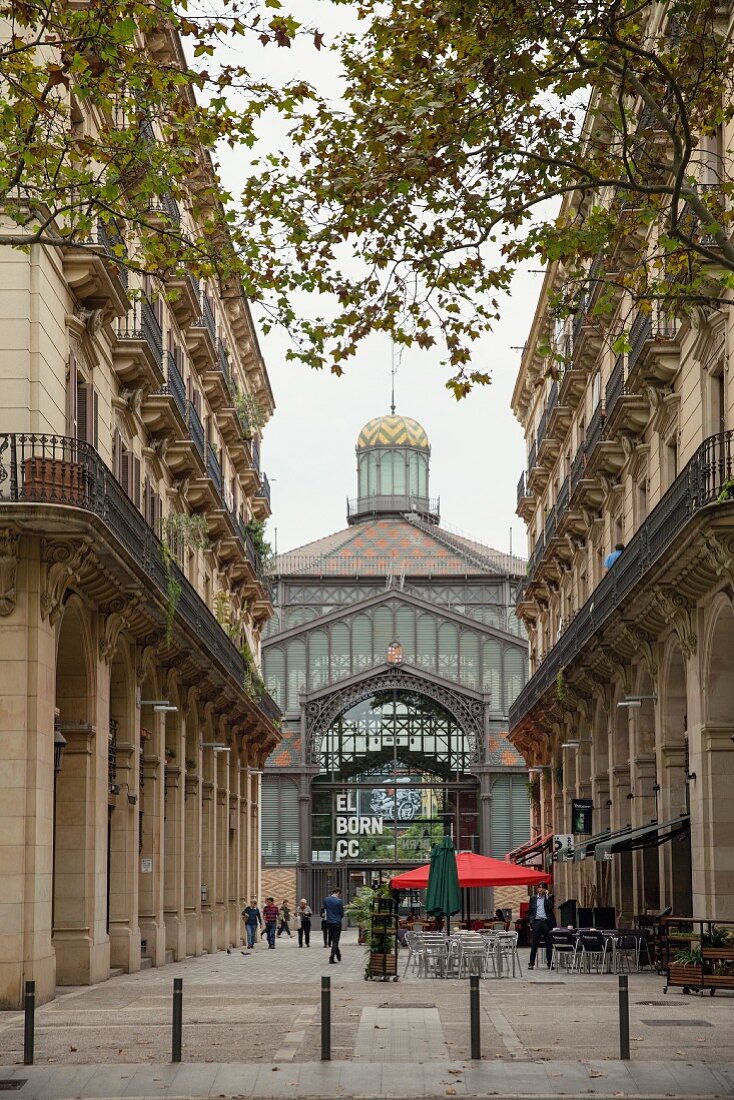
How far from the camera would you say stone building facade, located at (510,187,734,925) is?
88.6 ft

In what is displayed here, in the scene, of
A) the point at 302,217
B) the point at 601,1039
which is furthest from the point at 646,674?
the point at 302,217

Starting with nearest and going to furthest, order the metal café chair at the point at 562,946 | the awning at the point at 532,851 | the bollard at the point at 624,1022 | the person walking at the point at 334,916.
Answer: the bollard at the point at 624,1022 → the metal café chair at the point at 562,946 → the person walking at the point at 334,916 → the awning at the point at 532,851

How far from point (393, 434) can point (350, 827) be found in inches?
1153

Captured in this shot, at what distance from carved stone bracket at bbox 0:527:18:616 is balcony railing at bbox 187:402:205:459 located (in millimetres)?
15760

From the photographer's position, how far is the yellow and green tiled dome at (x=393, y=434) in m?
87.4

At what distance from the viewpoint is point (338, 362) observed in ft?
59.8

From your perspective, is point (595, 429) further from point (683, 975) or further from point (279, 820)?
point (279, 820)

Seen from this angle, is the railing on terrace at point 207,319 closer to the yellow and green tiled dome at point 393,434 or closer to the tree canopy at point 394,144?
the tree canopy at point 394,144

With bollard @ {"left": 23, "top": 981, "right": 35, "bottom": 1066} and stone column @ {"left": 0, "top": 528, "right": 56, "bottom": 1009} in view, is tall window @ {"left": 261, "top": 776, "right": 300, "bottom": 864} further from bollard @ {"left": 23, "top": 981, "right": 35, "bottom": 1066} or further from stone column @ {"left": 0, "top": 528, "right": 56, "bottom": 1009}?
bollard @ {"left": 23, "top": 981, "right": 35, "bottom": 1066}

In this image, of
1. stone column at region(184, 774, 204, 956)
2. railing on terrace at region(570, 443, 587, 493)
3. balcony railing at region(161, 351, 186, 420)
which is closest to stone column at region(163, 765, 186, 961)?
stone column at region(184, 774, 204, 956)

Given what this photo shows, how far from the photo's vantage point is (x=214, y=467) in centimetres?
4525

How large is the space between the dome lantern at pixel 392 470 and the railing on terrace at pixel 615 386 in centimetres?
4547

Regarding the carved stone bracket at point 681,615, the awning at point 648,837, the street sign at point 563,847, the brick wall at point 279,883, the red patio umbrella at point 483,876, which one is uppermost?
the carved stone bracket at point 681,615

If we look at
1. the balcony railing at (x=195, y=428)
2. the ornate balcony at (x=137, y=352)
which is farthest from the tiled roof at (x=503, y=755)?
the ornate balcony at (x=137, y=352)
